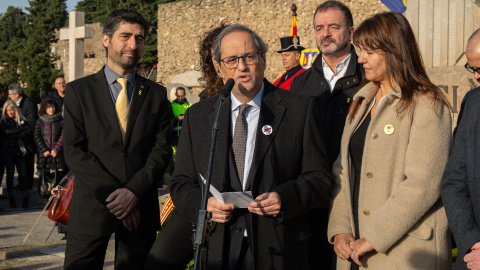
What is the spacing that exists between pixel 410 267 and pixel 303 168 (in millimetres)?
716

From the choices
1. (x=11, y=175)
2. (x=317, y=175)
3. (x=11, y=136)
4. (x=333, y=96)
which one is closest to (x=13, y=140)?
(x=11, y=136)

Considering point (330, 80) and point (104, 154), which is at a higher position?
point (330, 80)

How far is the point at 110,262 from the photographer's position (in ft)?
22.5

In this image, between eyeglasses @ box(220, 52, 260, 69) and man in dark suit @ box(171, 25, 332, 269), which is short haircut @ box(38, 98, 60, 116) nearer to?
man in dark suit @ box(171, 25, 332, 269)

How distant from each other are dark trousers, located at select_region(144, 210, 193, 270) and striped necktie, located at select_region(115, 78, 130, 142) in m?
0.81

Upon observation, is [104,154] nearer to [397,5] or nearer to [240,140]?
[240,140]

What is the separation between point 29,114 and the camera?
12.1 metres

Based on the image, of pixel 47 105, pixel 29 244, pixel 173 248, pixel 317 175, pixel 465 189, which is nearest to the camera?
pixel 465 189

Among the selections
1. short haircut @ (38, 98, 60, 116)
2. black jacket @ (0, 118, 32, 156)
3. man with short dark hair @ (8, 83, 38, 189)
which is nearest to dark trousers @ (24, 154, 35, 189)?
man with short dark hair @ (8, 83, 38, 189)

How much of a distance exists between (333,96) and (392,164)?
1.08 metres

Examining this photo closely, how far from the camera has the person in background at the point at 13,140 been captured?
11.3 meters

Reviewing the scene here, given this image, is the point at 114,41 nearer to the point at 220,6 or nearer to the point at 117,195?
the point at 117,195

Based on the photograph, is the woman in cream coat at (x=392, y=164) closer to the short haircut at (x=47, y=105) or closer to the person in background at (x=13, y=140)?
the short haircut at (x=47, y=105)

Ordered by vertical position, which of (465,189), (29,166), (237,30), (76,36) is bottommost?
(29,166)
